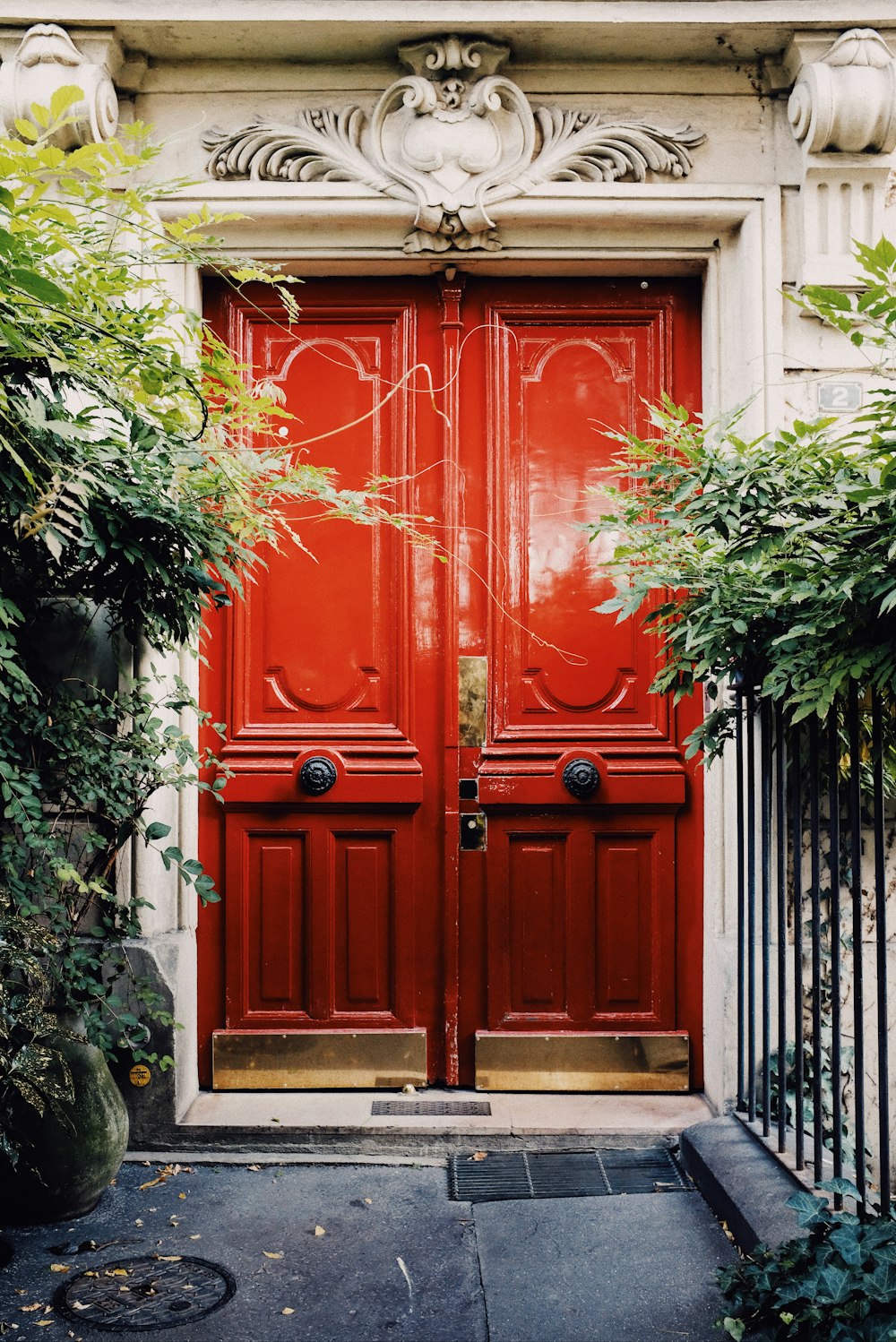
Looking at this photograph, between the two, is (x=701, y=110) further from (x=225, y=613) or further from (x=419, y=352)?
(x=225, y=613)

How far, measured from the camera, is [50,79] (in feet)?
12.9

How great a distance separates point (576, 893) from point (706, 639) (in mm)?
1741

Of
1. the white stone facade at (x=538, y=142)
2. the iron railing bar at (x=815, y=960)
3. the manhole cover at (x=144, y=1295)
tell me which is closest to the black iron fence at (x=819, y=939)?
the iron railing bar at (x=815, y=960)

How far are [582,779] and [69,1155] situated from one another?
222 cm

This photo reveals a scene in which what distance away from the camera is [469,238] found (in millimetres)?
4184

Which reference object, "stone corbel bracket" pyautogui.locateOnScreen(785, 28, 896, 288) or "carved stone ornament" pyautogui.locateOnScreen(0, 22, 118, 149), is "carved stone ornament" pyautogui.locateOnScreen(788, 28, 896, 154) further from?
"carved stone ornament" pyautogui.locateOnScreen(0, 22, 118, 149)

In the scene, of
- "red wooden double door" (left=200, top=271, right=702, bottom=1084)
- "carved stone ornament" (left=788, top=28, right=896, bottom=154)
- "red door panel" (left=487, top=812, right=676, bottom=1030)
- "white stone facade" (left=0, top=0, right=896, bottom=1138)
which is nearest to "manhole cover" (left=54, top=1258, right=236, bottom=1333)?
"white stone facade" (left=0, top=0, right=896, bottom=1138)

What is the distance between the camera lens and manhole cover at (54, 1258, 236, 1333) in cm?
278

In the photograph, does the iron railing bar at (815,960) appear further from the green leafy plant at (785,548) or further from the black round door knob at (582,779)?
the black round door knob at (582,779)

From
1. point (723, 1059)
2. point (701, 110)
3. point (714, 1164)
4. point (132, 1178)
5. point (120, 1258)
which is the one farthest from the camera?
point (701, 110)

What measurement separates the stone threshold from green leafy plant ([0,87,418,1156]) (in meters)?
0.51

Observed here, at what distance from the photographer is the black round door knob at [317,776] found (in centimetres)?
420

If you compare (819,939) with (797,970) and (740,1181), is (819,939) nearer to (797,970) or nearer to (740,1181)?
(797,970)

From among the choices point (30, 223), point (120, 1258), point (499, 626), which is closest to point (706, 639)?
point (499, 626)
